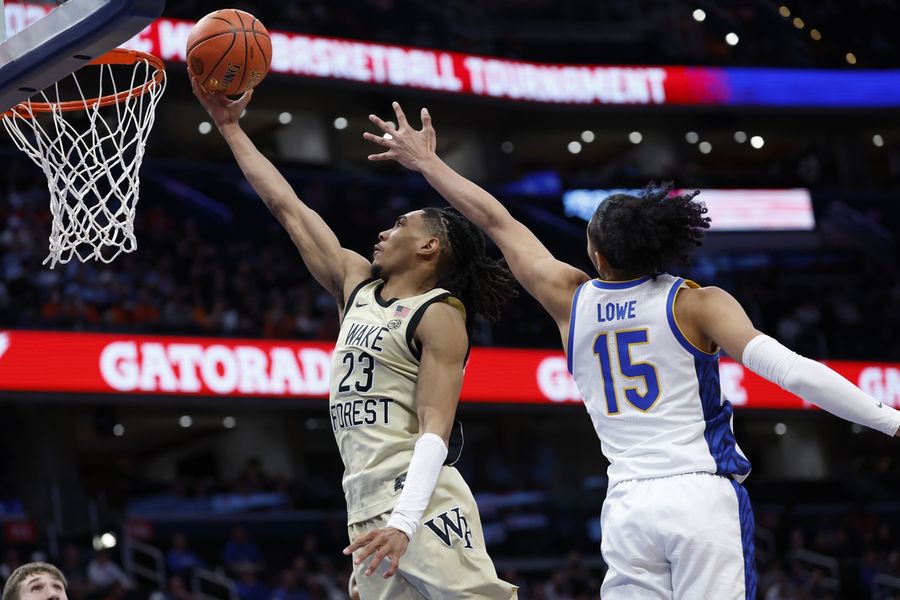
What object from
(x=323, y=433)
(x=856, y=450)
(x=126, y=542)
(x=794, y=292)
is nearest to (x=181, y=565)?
(x=126, y=542)

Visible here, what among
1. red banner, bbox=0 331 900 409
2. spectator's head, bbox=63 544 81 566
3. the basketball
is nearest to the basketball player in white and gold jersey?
the basketball

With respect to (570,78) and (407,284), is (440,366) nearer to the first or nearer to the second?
(407,284)

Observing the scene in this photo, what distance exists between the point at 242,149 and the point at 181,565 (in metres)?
9.32

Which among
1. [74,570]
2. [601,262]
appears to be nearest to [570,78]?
[74,570]

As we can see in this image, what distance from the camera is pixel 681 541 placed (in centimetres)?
326

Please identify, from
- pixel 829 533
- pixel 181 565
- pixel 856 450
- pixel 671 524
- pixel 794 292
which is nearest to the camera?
pixel 671 524

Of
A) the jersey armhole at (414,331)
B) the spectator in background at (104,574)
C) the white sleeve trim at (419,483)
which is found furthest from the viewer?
the spectator in background at (104,574)

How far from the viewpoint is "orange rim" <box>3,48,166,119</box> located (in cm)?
488

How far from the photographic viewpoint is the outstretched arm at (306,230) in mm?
4359

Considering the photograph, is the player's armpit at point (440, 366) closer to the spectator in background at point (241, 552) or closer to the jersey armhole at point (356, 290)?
the jersey armhole at point (356, 290)

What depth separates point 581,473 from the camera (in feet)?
68.0

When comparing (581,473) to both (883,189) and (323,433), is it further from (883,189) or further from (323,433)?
(883,189)

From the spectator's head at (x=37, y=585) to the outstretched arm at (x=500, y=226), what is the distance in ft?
6.18

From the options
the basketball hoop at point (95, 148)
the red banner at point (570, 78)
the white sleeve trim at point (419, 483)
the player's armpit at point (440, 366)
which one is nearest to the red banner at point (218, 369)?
the red banner at point (570, 78)
